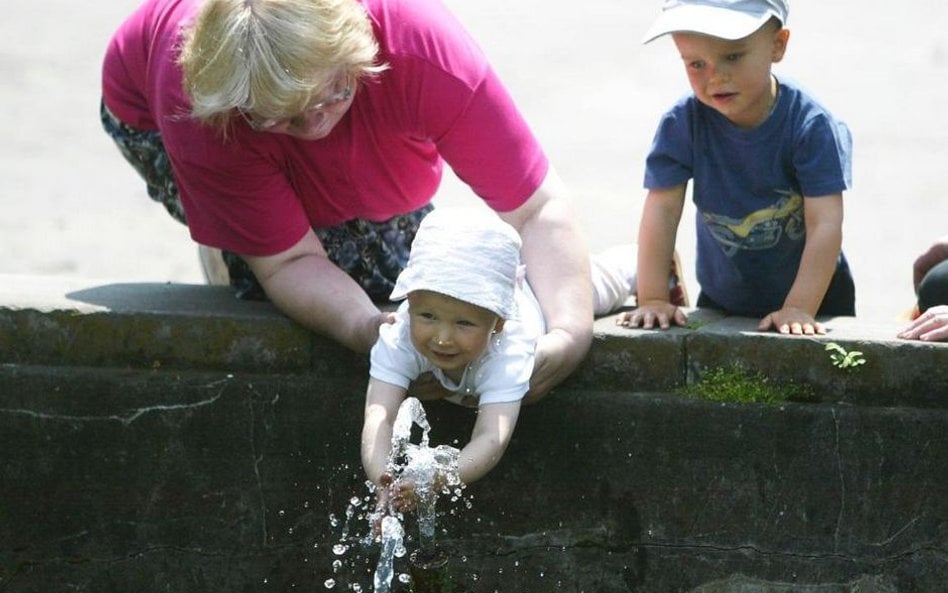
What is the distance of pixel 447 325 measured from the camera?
129 inches

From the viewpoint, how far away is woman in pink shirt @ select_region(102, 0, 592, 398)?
3363 millimetres

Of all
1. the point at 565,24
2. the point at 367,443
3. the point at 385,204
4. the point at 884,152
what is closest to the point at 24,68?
the point at 565,24

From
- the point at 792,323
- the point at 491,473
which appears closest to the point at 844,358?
the point at 792,323

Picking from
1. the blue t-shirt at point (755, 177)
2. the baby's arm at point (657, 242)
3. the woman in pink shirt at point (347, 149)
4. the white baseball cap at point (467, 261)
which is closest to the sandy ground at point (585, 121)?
the blue t-shirt at point (755, 177)

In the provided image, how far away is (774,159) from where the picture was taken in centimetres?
385

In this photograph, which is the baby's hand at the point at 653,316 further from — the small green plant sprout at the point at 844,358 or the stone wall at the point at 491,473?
the small green plant sprout at the point at 844,358

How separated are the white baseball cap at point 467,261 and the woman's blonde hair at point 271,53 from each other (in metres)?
0.35

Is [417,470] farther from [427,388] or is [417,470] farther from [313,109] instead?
[313,109]

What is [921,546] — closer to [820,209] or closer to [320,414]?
[820,209]

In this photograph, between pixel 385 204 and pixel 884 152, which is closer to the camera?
pixel 385 204

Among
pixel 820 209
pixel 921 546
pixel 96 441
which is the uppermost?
pixel 820 209

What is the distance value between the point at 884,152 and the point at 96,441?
4304 millimetres

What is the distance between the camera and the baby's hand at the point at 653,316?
378 centimetres

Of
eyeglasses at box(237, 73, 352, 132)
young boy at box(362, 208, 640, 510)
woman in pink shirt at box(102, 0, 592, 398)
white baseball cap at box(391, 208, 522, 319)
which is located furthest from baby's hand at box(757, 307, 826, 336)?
eyeglasses at box(237, 73, 352, 132)
